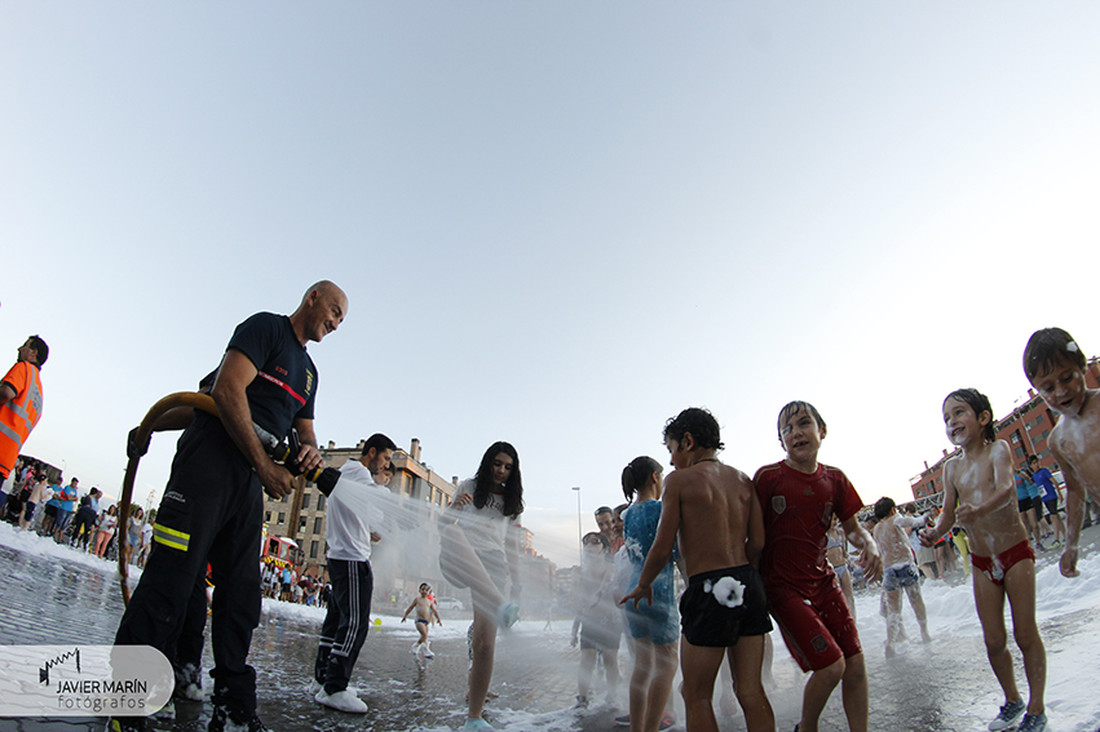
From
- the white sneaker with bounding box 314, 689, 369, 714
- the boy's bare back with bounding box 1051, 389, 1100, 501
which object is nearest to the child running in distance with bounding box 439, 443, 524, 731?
the white sneaker with bounding box 314, 689, 369, 714

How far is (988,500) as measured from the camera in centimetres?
331

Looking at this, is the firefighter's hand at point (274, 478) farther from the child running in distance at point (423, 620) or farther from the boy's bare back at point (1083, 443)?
the child running in distance at point (423, 620)

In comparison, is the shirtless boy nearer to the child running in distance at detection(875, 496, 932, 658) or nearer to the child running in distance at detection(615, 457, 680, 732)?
the child running in distance at detection(615, 457, 680, 732)

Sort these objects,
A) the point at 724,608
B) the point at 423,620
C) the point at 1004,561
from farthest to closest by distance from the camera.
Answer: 1. the point at 423,620
2. the point at 1004,561
3. the point at 724,608

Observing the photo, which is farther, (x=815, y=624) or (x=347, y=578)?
(x=347, y=578)

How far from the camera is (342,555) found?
169 inches

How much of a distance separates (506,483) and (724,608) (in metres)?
1.91

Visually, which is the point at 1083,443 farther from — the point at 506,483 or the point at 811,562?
the point at 506,483

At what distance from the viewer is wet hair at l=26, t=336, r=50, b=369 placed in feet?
16.9

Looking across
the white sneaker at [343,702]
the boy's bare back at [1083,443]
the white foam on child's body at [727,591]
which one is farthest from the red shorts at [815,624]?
the white sneaker at [343,702]

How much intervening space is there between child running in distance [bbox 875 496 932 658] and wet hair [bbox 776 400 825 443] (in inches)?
215

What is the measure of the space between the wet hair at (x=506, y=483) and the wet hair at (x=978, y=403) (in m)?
3.01

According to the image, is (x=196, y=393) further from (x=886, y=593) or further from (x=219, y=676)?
(x=886, y=593)

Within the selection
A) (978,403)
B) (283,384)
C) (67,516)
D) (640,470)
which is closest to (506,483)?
(640,470)
